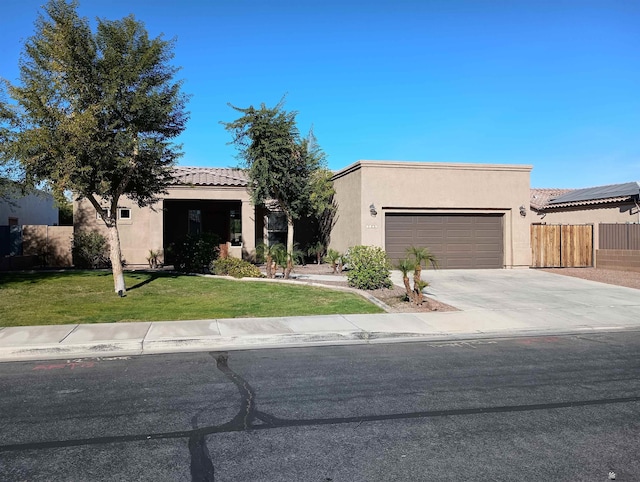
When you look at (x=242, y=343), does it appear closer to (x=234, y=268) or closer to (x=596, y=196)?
(x=234, y=268)

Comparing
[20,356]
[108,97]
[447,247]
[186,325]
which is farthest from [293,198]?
[20,356]

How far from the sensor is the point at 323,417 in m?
5.21

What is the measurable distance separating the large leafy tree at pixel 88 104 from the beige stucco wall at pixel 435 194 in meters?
9.23

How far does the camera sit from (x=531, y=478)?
12.8ft

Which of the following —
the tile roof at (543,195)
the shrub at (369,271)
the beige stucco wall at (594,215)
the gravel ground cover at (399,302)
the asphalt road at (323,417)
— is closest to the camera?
the asphalt road at (323,417)

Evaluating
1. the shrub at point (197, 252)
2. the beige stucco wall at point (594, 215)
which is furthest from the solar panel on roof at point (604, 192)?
the shrub at point (197, 252)

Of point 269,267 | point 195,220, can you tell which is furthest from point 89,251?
point 269,267

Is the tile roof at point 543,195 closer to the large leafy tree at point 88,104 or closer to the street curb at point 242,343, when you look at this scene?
the street curb at point 242,343

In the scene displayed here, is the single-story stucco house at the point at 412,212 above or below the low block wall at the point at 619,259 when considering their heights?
above

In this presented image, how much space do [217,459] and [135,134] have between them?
9.92m

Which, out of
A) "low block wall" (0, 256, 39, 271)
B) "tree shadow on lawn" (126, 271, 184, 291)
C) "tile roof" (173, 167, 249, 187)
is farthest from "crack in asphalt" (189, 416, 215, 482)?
"low block wall" (0, 256, 39, 271)

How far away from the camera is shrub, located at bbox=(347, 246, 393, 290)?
14555 mm

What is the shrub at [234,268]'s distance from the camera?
16797 millimetres

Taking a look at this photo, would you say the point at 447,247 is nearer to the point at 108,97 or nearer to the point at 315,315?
the point at 315,315
